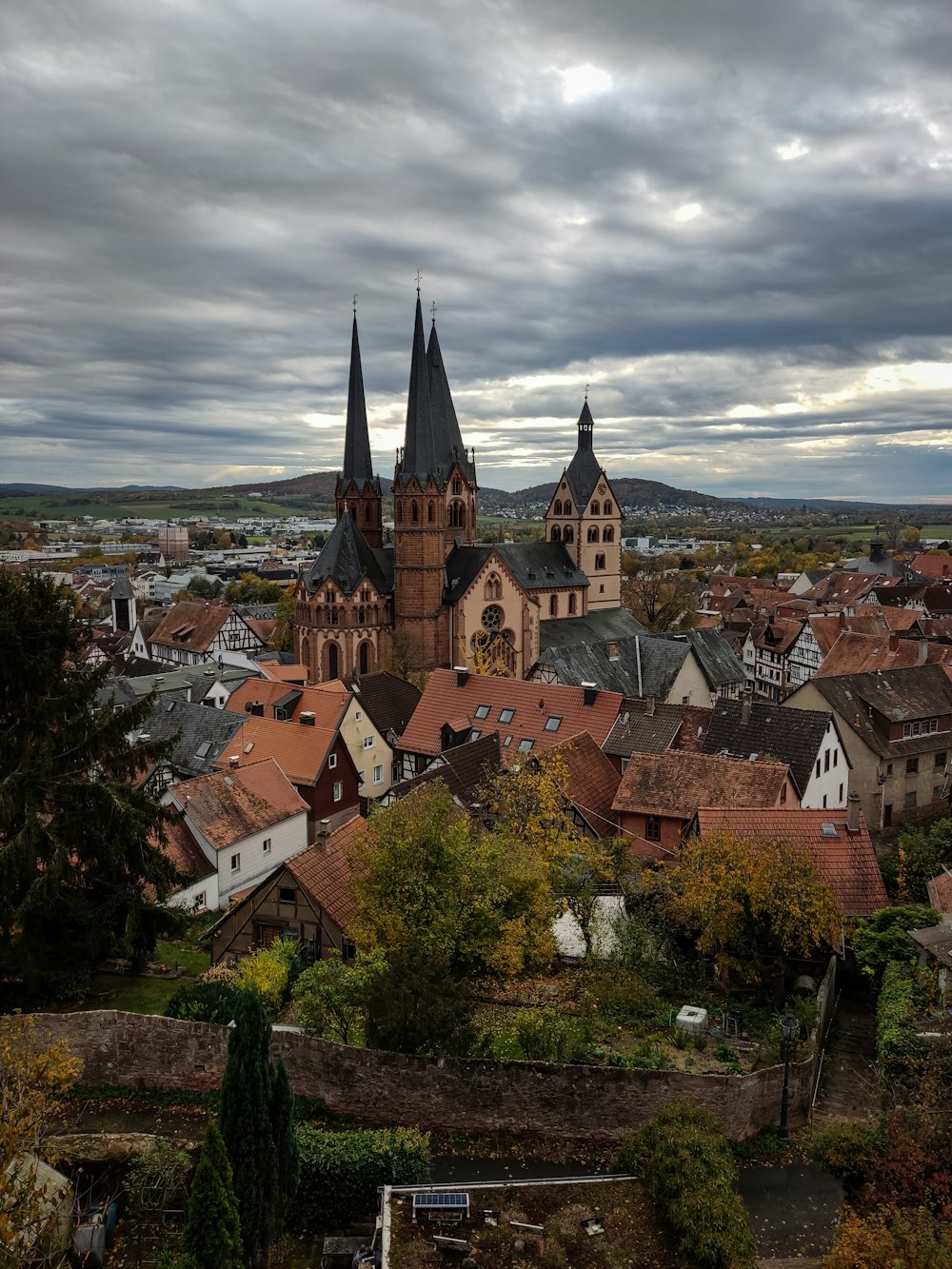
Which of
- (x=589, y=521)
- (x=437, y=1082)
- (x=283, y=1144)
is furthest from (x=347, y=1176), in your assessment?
(x=589, y=521)

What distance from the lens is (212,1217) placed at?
47.5 ft

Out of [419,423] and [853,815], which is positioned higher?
[419,423]

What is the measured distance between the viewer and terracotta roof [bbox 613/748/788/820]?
3266 cm

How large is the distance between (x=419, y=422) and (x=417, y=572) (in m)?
11.2

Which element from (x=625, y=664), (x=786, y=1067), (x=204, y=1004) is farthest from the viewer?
(x=625, y=664)

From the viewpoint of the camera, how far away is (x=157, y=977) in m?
26.6

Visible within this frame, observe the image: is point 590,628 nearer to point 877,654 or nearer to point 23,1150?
point 877,654

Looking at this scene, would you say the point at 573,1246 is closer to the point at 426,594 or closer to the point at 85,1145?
the point at 85,1145

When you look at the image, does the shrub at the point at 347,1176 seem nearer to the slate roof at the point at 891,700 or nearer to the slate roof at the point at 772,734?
the slate roof at the point at 772,734

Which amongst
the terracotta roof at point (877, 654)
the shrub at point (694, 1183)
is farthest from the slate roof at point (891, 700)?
the shrub at point (694, 1183)

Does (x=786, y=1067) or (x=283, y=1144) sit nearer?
(x=283, y=1144)

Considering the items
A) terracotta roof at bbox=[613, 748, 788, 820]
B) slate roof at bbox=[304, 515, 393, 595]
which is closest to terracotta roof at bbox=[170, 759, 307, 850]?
terracotta roof at bbox=[613, 748, 788, 820]

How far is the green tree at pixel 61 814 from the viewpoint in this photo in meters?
22.7

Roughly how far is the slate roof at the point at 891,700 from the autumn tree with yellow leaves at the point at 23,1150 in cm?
3807
